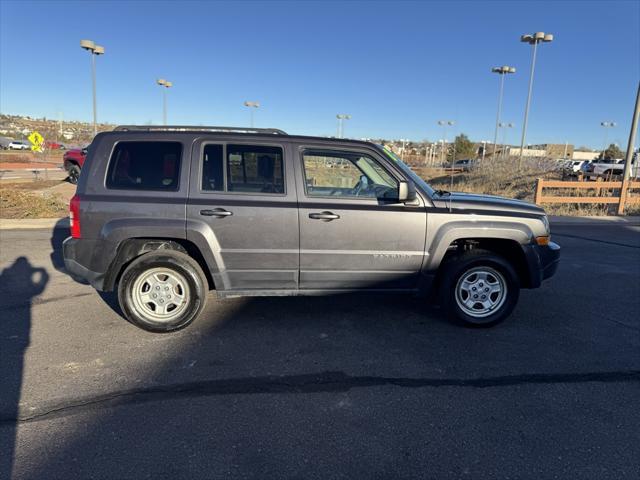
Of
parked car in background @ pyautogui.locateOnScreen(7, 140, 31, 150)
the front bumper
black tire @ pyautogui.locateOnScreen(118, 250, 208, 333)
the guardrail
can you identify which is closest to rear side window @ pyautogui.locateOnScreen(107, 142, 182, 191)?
black tire @ pyautogui.locateOnScreen(118, 250, 208, 333)

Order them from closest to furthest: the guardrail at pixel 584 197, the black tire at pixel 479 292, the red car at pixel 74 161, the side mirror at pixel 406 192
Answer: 1. the side mirror at pixel 406 192
2. the black tire at pixel 479 292
3. the guardrail at pixel 584 197
4. the red car at pixel 74 161

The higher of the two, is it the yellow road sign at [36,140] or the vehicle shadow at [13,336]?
the yellow road sign at [36,140]

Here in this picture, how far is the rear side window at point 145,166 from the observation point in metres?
4.15

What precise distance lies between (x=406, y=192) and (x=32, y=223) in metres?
9.67

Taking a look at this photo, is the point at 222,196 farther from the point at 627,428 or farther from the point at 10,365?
the point at 627,428

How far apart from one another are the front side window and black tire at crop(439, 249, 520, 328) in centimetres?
102

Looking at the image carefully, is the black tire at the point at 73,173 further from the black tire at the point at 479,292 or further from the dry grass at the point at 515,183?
the black tire at the point at 479,292

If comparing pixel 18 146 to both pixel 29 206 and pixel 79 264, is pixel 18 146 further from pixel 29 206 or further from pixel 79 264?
pixel 79 264

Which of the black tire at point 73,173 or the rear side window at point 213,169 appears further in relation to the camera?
the black tire at point 73,173

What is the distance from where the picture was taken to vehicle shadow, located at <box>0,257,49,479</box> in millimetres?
2652

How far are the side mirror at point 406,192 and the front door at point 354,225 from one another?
0.10m

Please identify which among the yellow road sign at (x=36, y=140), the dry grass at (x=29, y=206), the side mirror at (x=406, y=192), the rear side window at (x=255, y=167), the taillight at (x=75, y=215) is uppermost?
the yellow road sign at (x=36, y=140)

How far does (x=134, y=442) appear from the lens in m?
2.64

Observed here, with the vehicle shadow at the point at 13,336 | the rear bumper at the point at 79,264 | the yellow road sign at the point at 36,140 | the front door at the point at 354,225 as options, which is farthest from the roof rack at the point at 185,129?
the yellow road sign at the point at 36,140
